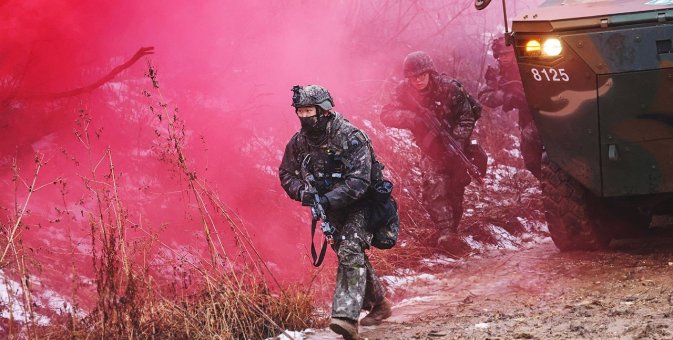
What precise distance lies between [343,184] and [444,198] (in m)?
3.19

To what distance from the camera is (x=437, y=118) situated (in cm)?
885

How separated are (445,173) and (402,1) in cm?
313

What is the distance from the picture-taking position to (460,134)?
880cm

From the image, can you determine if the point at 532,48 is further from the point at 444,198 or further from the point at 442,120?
the point at 442,120

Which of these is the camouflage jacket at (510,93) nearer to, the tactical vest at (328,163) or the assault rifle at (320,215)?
the tactical vest at (328,163)

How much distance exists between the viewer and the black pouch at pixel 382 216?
18.5 ft

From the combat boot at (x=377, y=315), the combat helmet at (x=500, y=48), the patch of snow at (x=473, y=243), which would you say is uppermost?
the combat helmet at (x=500, y=48)

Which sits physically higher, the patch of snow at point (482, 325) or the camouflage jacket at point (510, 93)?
the camouflage jacket at point (510, 93)

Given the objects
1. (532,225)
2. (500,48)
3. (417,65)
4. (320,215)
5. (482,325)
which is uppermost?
(500,48)

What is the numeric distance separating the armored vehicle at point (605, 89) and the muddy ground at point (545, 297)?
539 millimetres

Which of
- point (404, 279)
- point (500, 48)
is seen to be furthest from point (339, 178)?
point (500, 48)

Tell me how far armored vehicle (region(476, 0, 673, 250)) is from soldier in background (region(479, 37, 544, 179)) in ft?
6.55

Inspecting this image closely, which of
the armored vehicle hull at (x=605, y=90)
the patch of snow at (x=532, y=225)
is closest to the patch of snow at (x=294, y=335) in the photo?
the armored vehicle hull at (x=605, y=90)

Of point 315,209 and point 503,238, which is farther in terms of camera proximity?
point 503,238
